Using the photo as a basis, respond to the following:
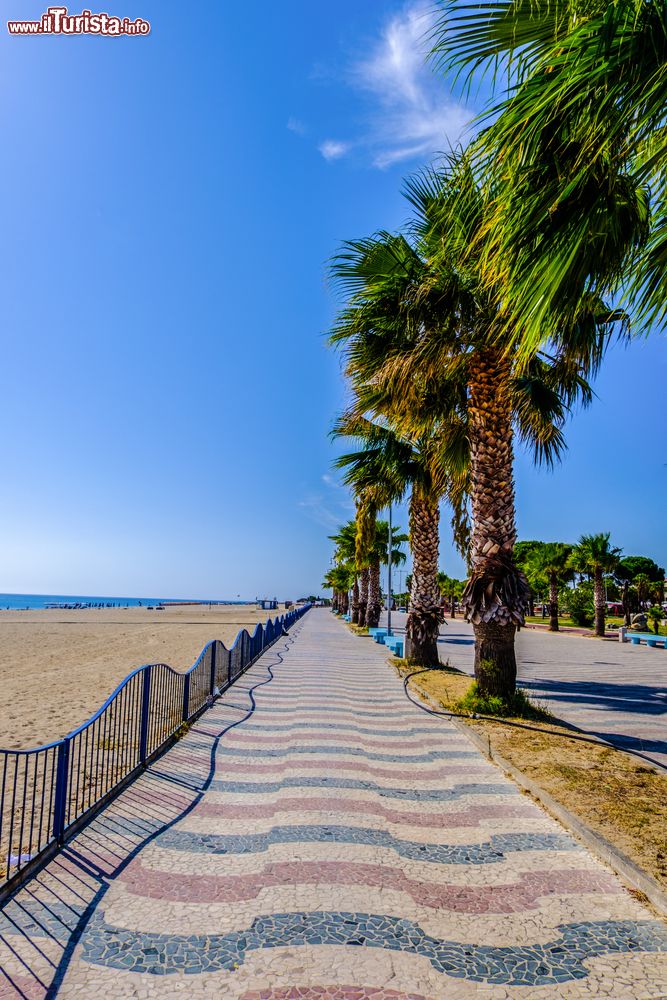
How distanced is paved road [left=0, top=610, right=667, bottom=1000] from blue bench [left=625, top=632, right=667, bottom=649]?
24.6m

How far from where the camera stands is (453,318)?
8.83 meters

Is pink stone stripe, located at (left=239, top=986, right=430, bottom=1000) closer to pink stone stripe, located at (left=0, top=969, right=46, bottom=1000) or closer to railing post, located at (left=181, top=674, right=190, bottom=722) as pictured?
pink stone stripe, located at (left=0, top=969, right=46, bottom=1000)

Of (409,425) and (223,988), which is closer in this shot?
(223,988)

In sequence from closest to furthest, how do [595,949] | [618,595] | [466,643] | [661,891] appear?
1. [595,949]
2. [661,891]
3. [466,643]
4. [618,595]

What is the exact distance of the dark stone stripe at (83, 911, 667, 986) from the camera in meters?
2.92

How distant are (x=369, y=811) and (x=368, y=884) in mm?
1377

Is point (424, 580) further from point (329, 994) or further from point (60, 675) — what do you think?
point (329, 994)

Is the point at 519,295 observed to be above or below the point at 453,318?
below

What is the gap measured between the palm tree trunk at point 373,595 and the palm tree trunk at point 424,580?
53.2ft

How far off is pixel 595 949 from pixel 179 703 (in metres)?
6.40

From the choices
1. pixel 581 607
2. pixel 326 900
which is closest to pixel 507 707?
pixel 326 900

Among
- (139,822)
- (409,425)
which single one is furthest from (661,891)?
(409,425)

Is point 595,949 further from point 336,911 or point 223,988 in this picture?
point 223,988

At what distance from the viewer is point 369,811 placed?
16.9 ft
